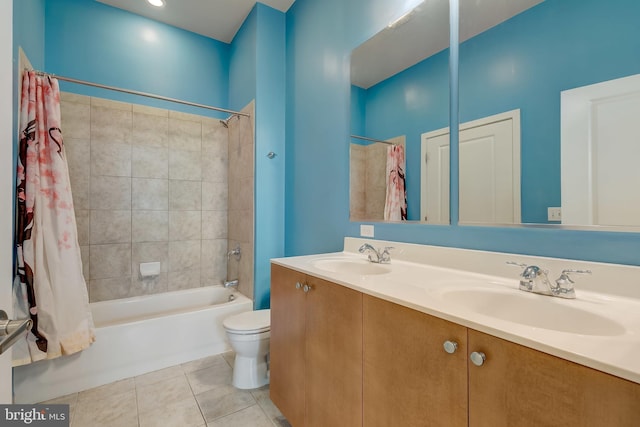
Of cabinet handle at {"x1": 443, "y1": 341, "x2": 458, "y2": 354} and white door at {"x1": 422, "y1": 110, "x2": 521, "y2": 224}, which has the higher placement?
white door at {"x1": 422, "y1": 110, "x2": 521, "y2": 224}

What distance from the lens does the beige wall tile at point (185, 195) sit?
2.66 metres

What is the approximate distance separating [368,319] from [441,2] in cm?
151

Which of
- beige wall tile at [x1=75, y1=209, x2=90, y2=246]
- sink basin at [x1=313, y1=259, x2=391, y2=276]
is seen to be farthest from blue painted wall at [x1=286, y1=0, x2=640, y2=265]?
beige wall tile at [x1=75, y1=209, x2=90, y2=246]

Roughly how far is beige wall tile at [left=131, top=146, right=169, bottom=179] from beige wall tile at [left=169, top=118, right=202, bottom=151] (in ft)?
0.42

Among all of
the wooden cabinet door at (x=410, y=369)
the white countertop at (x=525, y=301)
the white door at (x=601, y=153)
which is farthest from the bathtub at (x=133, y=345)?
the white door at (x=601, y=153)

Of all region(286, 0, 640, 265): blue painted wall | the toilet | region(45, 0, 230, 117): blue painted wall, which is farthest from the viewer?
region(45, 0, 230, 117): blue painted wall

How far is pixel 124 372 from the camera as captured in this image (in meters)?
1.92

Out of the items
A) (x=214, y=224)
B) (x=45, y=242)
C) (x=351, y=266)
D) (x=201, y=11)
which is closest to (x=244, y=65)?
(x=201, y=11)

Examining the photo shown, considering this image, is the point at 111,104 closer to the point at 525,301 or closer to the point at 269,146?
the point at 269,146

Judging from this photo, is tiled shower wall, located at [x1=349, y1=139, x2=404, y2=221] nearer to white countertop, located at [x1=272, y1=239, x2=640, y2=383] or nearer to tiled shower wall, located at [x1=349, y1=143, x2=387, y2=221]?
tiled shower wall, located at [x1=349, y1=143, x2=387, y2=221]

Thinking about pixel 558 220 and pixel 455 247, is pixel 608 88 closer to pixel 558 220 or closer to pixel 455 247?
pixel 558 220

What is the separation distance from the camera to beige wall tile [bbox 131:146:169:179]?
251 cm

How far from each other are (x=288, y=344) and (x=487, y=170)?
1.24 metres

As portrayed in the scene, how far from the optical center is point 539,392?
543mm
